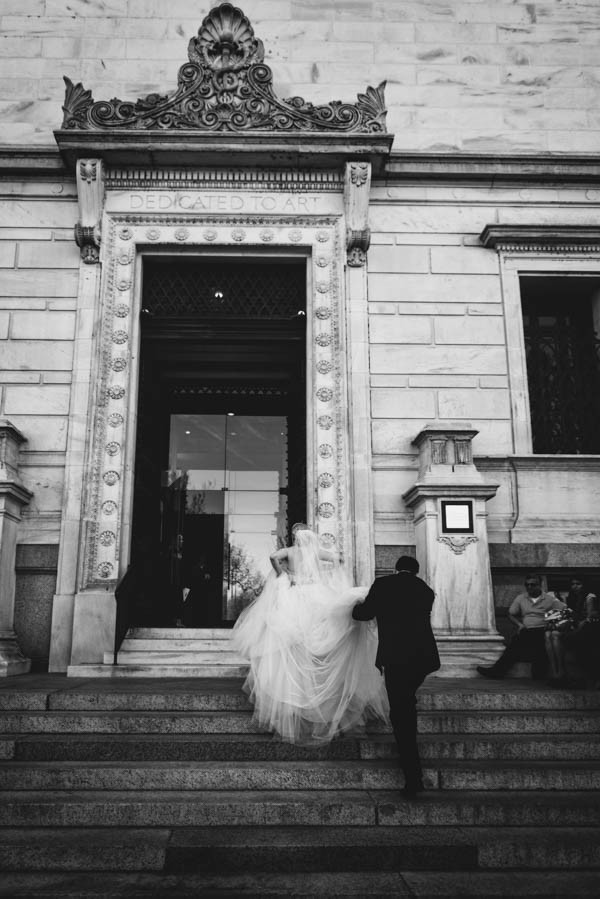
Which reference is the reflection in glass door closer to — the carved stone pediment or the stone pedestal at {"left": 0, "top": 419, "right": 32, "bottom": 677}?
the stone pedestal at {"left": 0, "top": 419, "right": 32, "bottom": 677}

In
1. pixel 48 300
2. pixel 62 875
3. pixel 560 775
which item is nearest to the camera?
pixel 62 875

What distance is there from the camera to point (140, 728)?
23.1ft

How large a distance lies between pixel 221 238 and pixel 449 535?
597 centimetres

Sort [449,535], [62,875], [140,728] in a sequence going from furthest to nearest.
→ [449,535], [140,728], [62,875]

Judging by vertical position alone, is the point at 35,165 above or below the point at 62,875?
above

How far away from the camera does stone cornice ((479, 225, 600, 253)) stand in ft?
39.4

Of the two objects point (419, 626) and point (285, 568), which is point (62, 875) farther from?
point (285, 568)

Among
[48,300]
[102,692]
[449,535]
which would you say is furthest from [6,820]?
[48,300]

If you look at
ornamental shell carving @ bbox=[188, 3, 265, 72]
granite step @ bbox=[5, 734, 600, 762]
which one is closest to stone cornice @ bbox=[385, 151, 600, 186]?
ornamental shell carving @ bbox=[188, 3, 265, 72]

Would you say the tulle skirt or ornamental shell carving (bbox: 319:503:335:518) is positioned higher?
ornamental shell carving (bbox: 319:503:335:518)

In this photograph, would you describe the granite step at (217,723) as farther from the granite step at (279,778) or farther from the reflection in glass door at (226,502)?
the reflection in glass door at (226,502)

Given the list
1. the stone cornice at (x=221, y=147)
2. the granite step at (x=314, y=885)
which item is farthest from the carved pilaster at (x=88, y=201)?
the granite step at (x=314, y=885)

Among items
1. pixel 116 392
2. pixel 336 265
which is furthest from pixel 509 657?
pixel 116 392

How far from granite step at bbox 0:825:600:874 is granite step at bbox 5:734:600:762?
3.78ft
